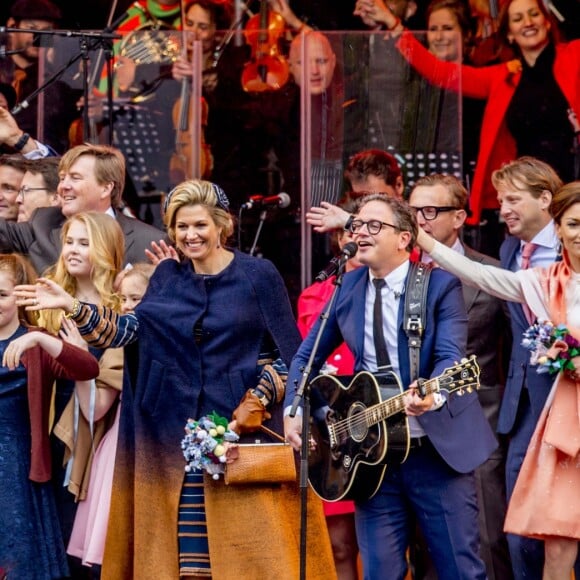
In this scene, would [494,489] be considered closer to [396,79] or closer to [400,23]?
[396,79]

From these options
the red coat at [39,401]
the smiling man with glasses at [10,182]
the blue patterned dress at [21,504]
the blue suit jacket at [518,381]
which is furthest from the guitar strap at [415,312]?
the smiling man with glasses at [10,182]

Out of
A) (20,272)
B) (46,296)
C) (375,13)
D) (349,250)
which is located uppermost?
(375,13)

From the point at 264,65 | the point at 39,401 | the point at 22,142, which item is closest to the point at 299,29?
the point at 264,65

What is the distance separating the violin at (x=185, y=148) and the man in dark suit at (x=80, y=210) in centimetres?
80

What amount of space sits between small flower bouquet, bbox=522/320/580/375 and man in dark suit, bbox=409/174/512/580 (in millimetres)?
993

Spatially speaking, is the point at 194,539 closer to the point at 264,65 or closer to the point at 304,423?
the point at 304,423

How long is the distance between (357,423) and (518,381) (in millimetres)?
1072

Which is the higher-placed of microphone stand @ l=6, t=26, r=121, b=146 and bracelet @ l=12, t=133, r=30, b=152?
microphone stand @ l=6, t=26, r=121, b=146

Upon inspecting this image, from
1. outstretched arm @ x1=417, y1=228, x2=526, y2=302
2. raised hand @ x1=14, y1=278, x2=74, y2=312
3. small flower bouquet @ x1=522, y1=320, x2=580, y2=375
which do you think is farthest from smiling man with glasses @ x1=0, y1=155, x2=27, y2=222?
small flower bouquet @ x1=522, y1=320, x2=580, y2=375

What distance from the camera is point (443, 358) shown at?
18.2 ft

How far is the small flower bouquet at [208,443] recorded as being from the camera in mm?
5758

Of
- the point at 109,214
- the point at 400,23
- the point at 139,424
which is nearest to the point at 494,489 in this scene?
the point at 139,424

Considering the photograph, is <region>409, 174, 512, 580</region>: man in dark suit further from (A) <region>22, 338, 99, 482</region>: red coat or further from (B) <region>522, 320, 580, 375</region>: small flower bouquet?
(A) <region>22, 338, 99, 482</region>: red coat

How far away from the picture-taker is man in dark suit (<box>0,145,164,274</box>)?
717 cm
